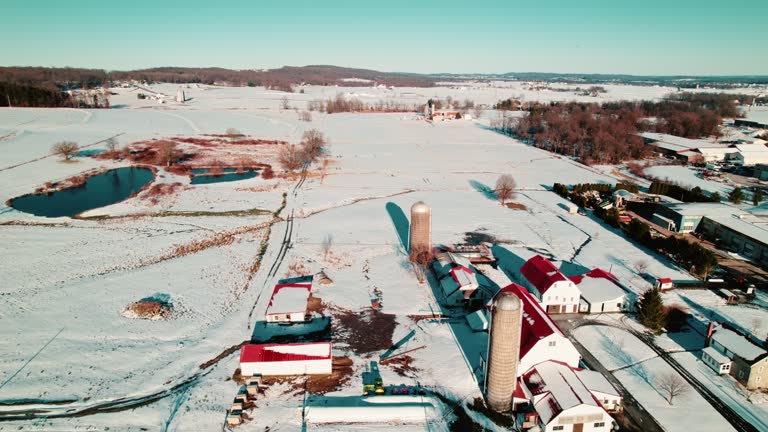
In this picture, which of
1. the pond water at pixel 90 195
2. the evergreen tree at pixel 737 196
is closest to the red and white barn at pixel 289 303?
the pond water at pixel 90 195

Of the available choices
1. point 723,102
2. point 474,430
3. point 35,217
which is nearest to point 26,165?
point 35,217

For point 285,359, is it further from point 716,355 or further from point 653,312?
point 716,355

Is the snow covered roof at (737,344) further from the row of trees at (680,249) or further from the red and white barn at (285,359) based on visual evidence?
the red and white barn at (285,359)

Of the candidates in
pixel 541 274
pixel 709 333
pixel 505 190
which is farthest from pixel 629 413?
pixel 505 190

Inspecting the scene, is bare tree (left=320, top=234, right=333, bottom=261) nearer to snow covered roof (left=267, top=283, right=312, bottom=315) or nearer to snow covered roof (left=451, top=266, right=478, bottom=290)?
snow covered roof (left=267, top=283, right=312, bottom=315)

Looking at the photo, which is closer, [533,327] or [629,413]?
[629,413]
